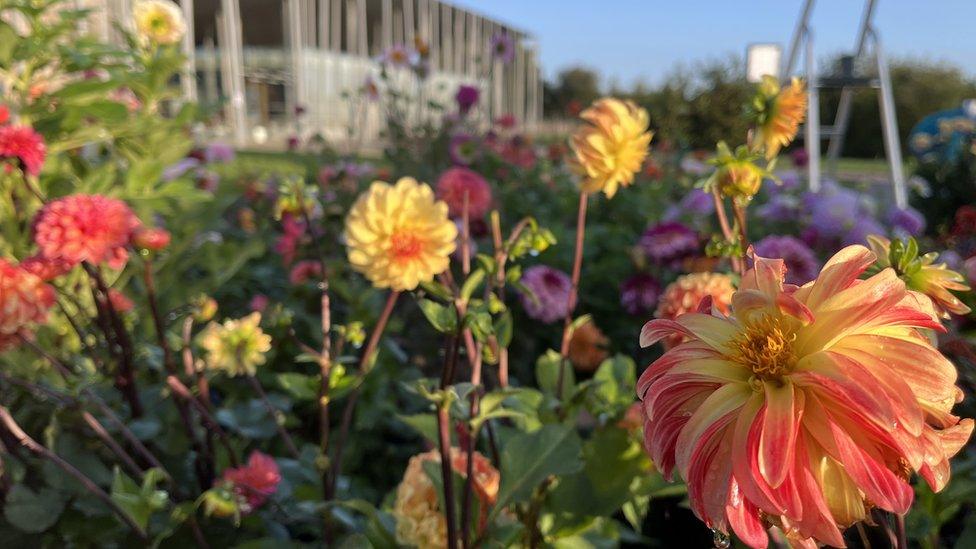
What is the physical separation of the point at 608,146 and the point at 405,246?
34 centimetres

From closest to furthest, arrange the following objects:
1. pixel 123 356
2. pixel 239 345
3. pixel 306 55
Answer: pixel 239 345
pixel 123 356
pixel 306 55

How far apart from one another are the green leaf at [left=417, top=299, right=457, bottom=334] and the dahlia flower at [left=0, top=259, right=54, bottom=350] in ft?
1.89

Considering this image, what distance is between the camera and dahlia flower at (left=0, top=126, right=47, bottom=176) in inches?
41.3

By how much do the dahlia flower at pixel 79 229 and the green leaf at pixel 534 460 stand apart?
0.62 m

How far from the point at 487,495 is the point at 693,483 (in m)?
0.52

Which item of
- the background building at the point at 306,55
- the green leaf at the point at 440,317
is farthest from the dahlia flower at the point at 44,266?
the background building at the point at 306,55

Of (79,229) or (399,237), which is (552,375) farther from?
(79,229)

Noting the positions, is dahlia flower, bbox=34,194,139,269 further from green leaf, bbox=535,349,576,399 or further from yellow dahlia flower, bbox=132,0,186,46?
yellow dahlia flower, bbox=132,0,186,46

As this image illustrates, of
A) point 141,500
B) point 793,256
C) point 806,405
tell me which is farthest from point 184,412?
point 793,256

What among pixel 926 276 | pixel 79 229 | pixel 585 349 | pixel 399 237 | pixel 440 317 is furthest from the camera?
pixel 585 349

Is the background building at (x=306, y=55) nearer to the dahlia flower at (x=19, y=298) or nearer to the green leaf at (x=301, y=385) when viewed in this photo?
the dahlia flower at (x=19, y=298)

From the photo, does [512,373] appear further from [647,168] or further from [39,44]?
[647,168]

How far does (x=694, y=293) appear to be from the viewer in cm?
111

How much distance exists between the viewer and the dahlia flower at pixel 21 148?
1050mm
